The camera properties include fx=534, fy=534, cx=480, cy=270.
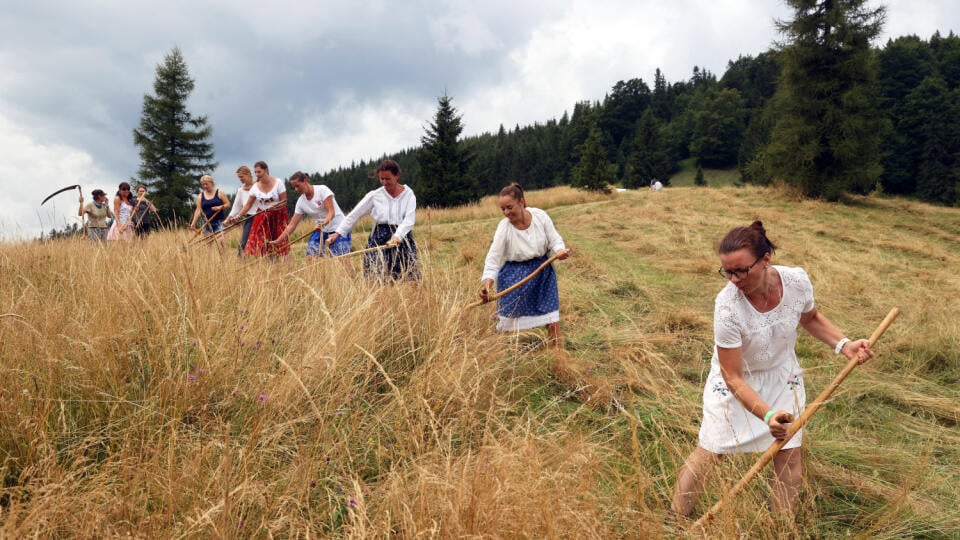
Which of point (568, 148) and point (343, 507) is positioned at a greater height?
point (568, 148)

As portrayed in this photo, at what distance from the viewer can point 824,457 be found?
9.06 ft

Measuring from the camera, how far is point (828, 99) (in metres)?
17.6

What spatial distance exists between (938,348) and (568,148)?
73363mm

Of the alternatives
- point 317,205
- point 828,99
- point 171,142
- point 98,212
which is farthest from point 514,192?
point 171,142

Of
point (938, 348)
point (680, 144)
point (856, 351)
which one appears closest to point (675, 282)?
point (938, 348)

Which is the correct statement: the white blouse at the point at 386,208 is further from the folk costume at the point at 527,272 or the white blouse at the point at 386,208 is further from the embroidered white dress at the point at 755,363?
the embroidered white dress at the point at 755,363

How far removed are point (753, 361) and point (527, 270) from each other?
2.09 meters

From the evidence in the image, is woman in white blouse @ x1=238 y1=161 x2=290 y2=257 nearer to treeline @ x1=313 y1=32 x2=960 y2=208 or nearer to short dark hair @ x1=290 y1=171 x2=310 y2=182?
short dark hair @ x1=290 y1=171 x2=310 y2=182

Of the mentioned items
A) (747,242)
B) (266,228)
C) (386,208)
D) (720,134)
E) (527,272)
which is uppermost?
(720,134)

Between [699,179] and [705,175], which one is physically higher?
[705,175]

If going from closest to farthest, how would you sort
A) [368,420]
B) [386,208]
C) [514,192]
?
[368,420]
[514,192]
[386,208]

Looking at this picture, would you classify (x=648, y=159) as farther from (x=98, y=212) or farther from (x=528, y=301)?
(x=528, y=301)

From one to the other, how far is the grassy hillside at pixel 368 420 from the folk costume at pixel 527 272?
241mm

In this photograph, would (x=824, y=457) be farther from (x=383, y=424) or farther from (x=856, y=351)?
(x=383, y=424)
